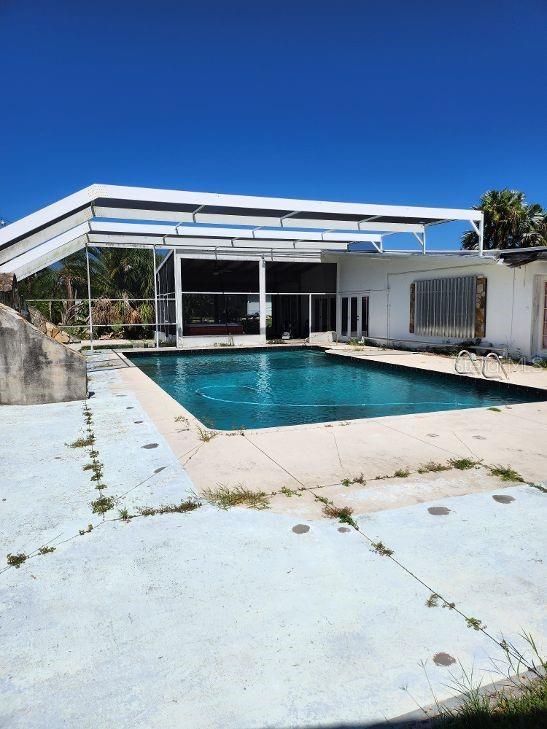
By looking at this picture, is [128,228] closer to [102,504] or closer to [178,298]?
[178,298]

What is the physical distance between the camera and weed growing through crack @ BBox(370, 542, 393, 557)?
2805 millimetres

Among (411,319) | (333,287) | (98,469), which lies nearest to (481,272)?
(411,319)

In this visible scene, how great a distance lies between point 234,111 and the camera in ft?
65.2

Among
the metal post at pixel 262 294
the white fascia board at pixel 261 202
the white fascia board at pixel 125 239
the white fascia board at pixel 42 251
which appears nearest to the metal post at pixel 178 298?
the white fascia board at pixel 125 239

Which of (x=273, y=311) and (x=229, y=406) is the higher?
(x=273, y=311)

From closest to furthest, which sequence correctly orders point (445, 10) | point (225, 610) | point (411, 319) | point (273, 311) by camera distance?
point (225, 610) → point (445, 10) → point (411, 319) → point (273, 311)

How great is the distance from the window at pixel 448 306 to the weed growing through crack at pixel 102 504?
43.3 feet

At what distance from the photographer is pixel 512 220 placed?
86.3 ft

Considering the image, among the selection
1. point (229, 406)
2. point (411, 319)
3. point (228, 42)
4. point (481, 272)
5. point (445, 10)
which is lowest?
point (229, 406)

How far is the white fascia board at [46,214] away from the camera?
29.3ft

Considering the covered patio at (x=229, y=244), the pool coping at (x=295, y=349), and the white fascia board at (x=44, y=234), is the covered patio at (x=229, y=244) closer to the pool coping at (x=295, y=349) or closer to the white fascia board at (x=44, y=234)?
the white fascia board at (x=44, y=234)

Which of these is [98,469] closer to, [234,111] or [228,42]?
[228,42]

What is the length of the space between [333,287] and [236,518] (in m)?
20.2

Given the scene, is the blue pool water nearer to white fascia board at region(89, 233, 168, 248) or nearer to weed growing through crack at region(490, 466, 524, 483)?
weed growing through crack at region(490, 466, 524, 483)
